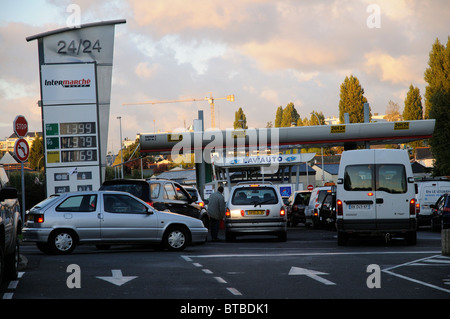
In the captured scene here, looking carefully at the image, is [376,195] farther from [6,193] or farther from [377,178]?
[6,193]

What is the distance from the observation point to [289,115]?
13425 centimetres

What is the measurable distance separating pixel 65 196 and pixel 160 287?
781 centimetres

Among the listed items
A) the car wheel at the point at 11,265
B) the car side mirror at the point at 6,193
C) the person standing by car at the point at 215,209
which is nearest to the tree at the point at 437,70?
the person standing by car at the point at 215,209

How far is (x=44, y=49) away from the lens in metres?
30.8

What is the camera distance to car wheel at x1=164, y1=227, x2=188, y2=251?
61.1 ft

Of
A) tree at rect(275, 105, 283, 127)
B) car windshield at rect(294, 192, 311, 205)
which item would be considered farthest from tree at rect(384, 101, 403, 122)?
car windshield at rect(294, 192, 311, 205)

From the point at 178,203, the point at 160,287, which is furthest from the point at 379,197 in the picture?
the point at 160,287

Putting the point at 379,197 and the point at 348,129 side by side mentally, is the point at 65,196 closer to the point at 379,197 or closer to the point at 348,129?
the point at 379,197

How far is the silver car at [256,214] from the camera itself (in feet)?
74.6

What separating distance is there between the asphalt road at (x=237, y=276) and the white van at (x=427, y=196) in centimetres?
1370

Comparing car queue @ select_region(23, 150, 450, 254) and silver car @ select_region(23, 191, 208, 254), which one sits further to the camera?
car queue @ select_region(23, 150, 450, 254)

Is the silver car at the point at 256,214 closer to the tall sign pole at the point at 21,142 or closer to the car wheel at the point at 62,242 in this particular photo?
the tall sign pole at the point at 21,142

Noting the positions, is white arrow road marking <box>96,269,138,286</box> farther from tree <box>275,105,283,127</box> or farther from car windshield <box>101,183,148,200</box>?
tree <box>275,105,283,127</box>

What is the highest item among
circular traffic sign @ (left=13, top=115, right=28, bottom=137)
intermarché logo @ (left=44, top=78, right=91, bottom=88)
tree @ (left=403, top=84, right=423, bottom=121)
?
tree @ (left=403, top=84, right=423, bottom=121)
